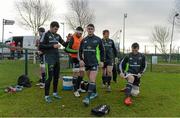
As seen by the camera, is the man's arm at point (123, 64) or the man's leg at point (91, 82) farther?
the man's arm at point (123, 64)

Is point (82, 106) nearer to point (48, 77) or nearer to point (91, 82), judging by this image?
point (91, 82)

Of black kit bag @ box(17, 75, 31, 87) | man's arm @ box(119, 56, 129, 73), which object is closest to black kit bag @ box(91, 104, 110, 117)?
man's arm @ box(119, 56, 129, 73)

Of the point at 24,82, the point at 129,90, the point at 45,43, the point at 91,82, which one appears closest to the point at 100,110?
the point at 91,82

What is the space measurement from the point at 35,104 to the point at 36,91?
5.79 ft

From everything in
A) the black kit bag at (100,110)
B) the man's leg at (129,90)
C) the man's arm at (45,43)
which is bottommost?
the black kit bag at (100,110)

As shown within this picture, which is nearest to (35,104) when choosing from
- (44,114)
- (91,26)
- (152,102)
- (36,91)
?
(44,114)

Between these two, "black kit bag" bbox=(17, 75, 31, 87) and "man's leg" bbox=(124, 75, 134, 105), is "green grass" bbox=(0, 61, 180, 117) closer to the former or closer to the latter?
"man's leg" bbox=(124, 75, 134, 105)

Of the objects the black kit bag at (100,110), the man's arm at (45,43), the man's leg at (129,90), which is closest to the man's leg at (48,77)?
the man's arm at (45,43)

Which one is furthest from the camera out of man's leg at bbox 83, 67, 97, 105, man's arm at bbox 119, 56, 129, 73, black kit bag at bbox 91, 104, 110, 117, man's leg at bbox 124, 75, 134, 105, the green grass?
man's arm at bbox 119, 56, 129, 73

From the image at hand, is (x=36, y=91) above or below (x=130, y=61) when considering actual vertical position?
below

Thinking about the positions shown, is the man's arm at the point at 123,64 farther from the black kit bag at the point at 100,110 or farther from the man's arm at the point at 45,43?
the man's arm at the point at 45,43

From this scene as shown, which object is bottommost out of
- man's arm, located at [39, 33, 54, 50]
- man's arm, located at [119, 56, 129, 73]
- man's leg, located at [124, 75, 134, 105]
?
man's leg, located at [124, 75, 134, 105]

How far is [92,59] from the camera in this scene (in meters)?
9.73

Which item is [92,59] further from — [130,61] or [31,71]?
[31,71]
